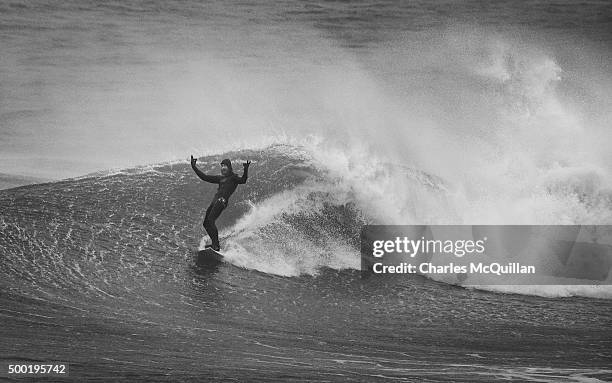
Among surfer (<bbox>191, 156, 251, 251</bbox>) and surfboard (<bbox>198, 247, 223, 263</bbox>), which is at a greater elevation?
surfer (<bbox>191, 156, 251, 251</bbox>)

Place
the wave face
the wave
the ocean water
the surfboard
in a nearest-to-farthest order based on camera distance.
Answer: the wave face → the ocean water → the wave → the surfboard

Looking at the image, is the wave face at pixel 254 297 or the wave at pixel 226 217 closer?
the wave face at pixel 254 297

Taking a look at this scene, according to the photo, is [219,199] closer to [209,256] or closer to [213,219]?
[213,219]

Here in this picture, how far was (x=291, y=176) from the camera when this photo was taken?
920 centimetres

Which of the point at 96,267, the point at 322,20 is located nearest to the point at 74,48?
the point at 322,20

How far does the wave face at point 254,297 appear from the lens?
20.2ft

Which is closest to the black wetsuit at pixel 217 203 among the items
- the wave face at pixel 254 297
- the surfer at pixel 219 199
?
the surfer at pixel 219 199

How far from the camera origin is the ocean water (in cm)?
647

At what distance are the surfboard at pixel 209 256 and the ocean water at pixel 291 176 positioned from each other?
80 mm

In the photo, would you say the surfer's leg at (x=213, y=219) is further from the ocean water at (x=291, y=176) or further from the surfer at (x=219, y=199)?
the ocean water at (x=291, y=176)

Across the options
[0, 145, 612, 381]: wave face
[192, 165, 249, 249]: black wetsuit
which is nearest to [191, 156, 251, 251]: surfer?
[192, 165, 249, 249]: black wetsuit

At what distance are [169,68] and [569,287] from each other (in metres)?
8.49

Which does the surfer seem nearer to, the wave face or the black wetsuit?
the black wetsuit

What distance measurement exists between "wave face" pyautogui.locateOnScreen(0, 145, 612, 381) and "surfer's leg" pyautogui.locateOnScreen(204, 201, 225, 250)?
0.21m
